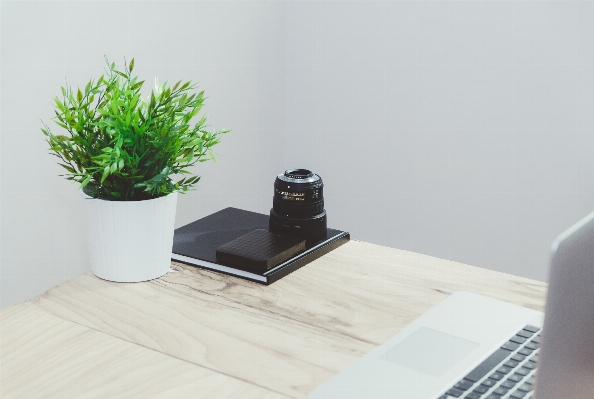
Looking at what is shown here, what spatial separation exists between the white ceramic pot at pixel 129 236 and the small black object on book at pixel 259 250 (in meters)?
0.10

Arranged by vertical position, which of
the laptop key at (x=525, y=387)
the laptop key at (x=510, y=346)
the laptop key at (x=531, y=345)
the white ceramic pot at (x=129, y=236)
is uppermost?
the white ceramic pot at (x=129, y=236)

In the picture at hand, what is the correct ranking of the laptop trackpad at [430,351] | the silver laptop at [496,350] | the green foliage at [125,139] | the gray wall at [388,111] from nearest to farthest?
the silver laptop at [496,350] → the laptop trackpad at [430,351] → the green foliage at [125,139] → the gray wall at [388,111]

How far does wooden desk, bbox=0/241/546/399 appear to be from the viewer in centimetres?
89

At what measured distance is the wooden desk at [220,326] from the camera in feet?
2.92

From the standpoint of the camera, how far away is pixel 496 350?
0.93 m

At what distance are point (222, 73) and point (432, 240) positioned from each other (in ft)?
2.52

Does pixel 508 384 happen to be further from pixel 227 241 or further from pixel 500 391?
pixel 227 241

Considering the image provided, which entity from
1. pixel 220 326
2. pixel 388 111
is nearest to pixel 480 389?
pixel 220 326

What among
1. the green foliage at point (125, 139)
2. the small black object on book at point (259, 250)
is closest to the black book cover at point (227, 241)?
the small black object on book at point (259, 250)

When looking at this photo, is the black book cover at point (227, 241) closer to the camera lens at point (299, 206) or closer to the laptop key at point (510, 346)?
the camera lens at point (299, 206)

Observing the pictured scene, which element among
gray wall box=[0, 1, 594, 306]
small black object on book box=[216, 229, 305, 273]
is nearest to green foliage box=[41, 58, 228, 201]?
small black object on book box=[216, 229, 305, 273]

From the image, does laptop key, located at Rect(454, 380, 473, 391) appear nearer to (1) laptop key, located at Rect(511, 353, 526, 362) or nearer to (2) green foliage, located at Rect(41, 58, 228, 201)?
(1) laptop key, located at Rect(511, 353, 526, 362)

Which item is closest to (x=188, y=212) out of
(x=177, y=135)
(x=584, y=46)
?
(x=177, y=135)

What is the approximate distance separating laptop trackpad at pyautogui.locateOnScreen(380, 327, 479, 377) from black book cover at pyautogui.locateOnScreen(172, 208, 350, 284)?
275mm
